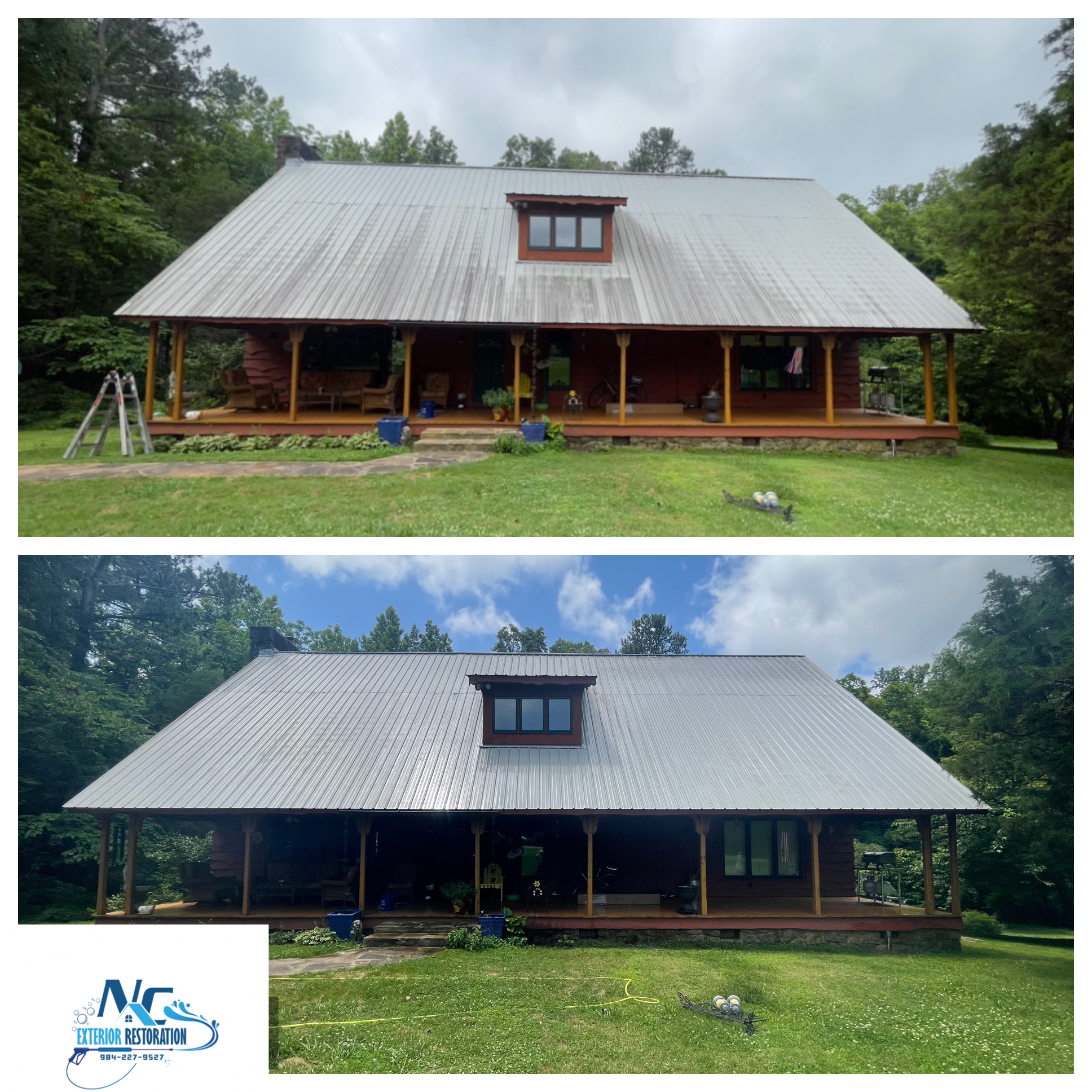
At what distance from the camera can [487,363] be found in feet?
65.2

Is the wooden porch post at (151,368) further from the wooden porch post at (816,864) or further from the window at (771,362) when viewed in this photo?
the wooden porch post at (816,864)

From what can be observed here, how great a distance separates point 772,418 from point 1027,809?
29.2 feet

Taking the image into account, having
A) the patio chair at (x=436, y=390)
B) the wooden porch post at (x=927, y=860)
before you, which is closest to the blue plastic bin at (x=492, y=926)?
the wooden porch post at (x=927, y=860)

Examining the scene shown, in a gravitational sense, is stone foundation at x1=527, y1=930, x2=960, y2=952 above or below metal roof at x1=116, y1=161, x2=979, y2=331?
below

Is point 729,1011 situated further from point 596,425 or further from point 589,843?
point 596,425

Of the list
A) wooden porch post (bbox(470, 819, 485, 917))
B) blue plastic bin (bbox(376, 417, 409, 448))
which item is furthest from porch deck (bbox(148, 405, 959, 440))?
wooden porch post (bbox(470, 819, 485, 917))

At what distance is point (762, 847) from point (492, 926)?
593 centimetres

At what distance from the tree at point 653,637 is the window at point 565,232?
71.9 ft

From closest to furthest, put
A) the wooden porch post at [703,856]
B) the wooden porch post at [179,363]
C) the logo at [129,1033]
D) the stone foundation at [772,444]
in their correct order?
the logo at [129,1033] → the wooden porch post at [703,856] → the wooden porch post at [179,363] → the stone foundation at [772,444]

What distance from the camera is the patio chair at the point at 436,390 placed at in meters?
18.5

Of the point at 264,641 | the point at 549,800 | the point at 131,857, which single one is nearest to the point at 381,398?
the point at 264,641

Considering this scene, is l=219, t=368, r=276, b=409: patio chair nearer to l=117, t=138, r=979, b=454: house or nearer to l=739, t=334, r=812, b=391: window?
l=117, t=138, r=979, b=454: house

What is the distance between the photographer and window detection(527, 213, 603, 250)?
19.7m

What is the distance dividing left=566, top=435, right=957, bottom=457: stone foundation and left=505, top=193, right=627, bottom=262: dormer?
5369mm
